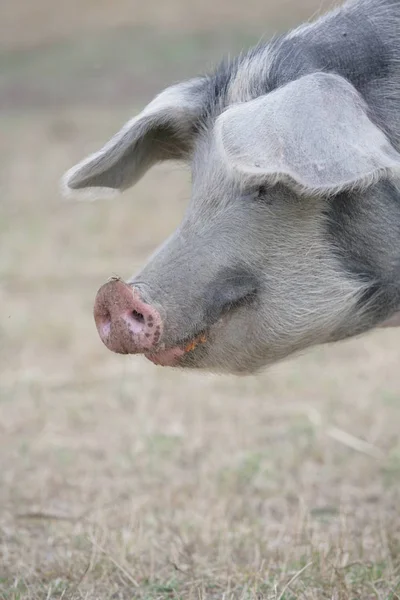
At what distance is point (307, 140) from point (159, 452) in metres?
2.69

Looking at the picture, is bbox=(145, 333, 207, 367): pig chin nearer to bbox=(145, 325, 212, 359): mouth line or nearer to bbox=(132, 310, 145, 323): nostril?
bbox=(145, 325, 212, 359): mouth line

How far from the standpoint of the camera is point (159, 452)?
5.27m

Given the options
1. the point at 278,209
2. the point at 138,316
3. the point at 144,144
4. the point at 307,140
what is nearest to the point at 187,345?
the point at 138,316

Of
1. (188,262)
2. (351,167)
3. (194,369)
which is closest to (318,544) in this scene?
(194,369)

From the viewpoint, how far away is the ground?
3547 millimetres

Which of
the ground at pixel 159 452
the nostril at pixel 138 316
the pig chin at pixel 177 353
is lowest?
the ground at pixel 159 452

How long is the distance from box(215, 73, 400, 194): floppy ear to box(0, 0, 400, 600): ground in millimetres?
976

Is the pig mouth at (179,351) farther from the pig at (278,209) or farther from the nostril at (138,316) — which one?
the nostril at (138,316)

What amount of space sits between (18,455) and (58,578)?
73.7 inches

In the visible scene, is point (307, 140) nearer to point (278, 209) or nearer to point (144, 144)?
point (278, 209)

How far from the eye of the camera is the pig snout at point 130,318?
3.07 m

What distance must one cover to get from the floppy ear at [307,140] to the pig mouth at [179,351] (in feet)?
1.78

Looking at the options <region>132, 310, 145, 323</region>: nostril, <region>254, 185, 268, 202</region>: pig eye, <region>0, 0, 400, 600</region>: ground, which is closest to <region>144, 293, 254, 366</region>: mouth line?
<region>132, 310, 145, 323</region>: nostril

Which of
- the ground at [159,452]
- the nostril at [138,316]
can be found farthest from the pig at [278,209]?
the ground at [159,452]
